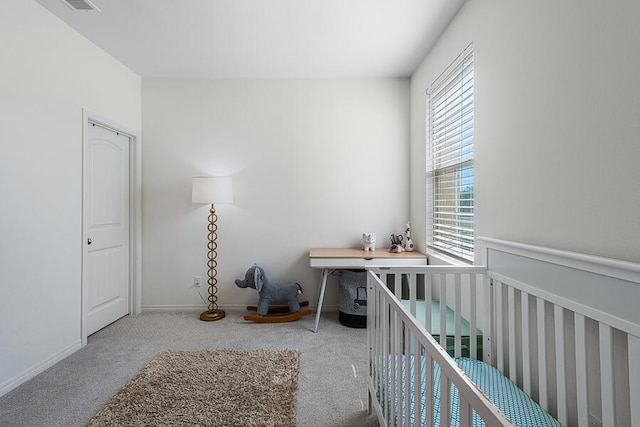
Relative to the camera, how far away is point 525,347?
1454 millimetres

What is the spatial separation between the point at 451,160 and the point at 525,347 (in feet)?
4.70

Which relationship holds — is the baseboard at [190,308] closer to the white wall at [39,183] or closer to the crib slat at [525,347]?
the white wall at [39,183]

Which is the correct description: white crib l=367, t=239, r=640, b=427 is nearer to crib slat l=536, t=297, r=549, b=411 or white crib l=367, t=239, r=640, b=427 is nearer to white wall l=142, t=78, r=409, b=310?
crib slat l=536, t=297, r=549, b=411

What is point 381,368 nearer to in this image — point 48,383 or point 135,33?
point 48,383

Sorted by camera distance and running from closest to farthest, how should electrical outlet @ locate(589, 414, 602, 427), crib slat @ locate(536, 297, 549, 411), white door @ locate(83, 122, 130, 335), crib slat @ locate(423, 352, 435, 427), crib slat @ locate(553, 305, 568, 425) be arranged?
crib slat @ locate(423, 352, 435, 427), electrical outlet @ locate(589, 414, 602, 427), crib slat @ locate(553, 305, 568, 425), crib slat @ locate(536, 297, 549, 411), white door @ locate(83, 122, 130, 335)

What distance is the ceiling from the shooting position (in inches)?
87.5

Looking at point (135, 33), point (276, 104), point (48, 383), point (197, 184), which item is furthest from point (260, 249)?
point (135, 33)

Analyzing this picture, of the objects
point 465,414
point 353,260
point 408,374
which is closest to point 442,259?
point 353,260

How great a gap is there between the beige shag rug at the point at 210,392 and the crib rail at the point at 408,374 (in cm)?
57

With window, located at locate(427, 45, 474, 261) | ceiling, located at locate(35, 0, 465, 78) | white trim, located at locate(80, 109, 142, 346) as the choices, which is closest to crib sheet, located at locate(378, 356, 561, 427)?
window, located at locate(427, 45, 474, 261)

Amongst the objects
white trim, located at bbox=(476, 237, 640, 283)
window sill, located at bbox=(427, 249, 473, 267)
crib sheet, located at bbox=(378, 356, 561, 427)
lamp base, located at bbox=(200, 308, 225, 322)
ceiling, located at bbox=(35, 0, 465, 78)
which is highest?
ceiling, located at bbox=(35, 0, 465, 78)

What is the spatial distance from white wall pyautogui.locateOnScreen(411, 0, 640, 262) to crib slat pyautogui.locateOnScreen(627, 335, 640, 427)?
0.25 metres

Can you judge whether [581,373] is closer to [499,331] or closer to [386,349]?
[499,331]

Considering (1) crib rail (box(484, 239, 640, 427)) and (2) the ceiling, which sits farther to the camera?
(2) the ceiling
